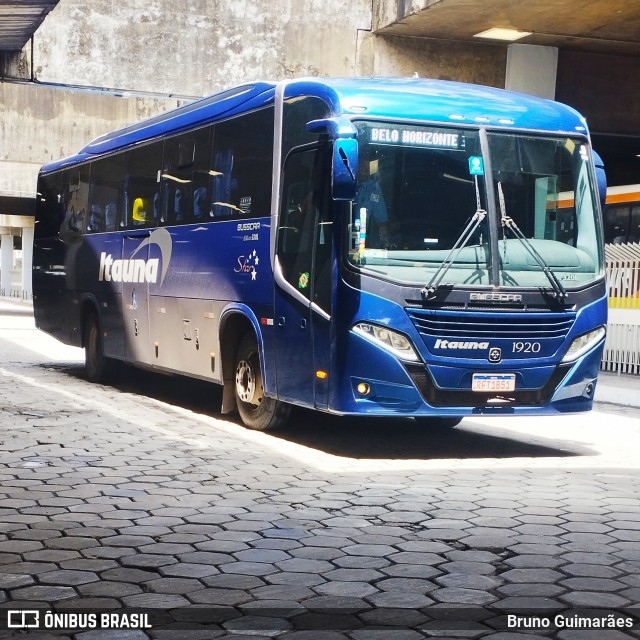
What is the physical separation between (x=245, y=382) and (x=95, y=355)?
17.7ft

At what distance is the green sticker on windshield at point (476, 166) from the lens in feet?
31.0

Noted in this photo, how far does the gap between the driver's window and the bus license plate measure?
1298 mm

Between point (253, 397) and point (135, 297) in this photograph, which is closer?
point (253, 397)

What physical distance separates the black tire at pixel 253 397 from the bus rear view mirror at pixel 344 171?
225 cm

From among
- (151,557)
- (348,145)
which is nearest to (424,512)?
(151,557)

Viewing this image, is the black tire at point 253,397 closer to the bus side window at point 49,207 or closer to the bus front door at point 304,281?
the bus front door at point 304,281

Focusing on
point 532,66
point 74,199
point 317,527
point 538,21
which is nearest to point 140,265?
point 74,199

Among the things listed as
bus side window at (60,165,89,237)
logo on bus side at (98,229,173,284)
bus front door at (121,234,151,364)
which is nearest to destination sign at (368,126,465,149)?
logo on bus side at (98,229,173,284)

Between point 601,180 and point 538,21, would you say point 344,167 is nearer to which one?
→ point 601,180

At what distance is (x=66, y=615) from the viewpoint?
15.4 feet

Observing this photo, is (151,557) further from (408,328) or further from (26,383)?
(26,383)

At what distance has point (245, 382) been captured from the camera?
36.3 feet

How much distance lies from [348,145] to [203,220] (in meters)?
Answer: 3.33

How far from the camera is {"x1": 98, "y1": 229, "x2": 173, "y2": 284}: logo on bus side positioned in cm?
1299
